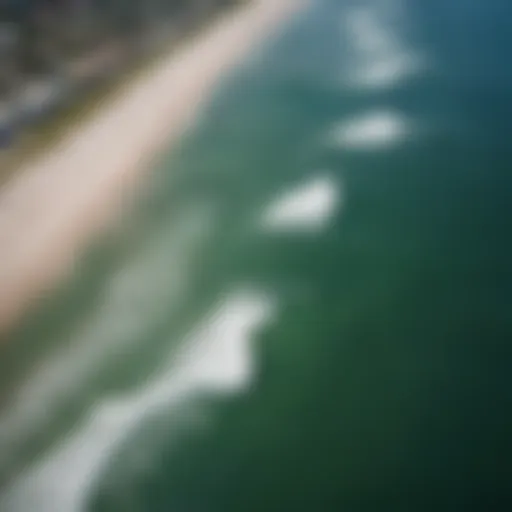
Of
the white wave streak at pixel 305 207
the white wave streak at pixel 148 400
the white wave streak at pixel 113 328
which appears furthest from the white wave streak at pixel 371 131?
the white wave streak at pixel 148 400

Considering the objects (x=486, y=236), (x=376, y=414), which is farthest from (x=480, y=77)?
(x=376, y=414)

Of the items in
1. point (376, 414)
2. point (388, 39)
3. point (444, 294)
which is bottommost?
point (376, 414)

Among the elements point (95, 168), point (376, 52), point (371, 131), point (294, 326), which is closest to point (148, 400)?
point (294, 326)

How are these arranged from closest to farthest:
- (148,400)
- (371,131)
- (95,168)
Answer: (148,400)
(95,168)
(371,131)

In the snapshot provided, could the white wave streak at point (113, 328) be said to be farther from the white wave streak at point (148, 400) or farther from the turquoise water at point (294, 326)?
the white wave streak at point (148, 400)

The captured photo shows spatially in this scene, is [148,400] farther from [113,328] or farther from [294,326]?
[294,326]

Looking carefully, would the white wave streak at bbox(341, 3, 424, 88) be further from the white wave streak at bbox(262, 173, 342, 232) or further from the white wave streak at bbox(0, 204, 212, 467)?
the white wave streak at bbox(0, 204, 212, 467)

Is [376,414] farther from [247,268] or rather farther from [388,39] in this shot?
[388,39]
